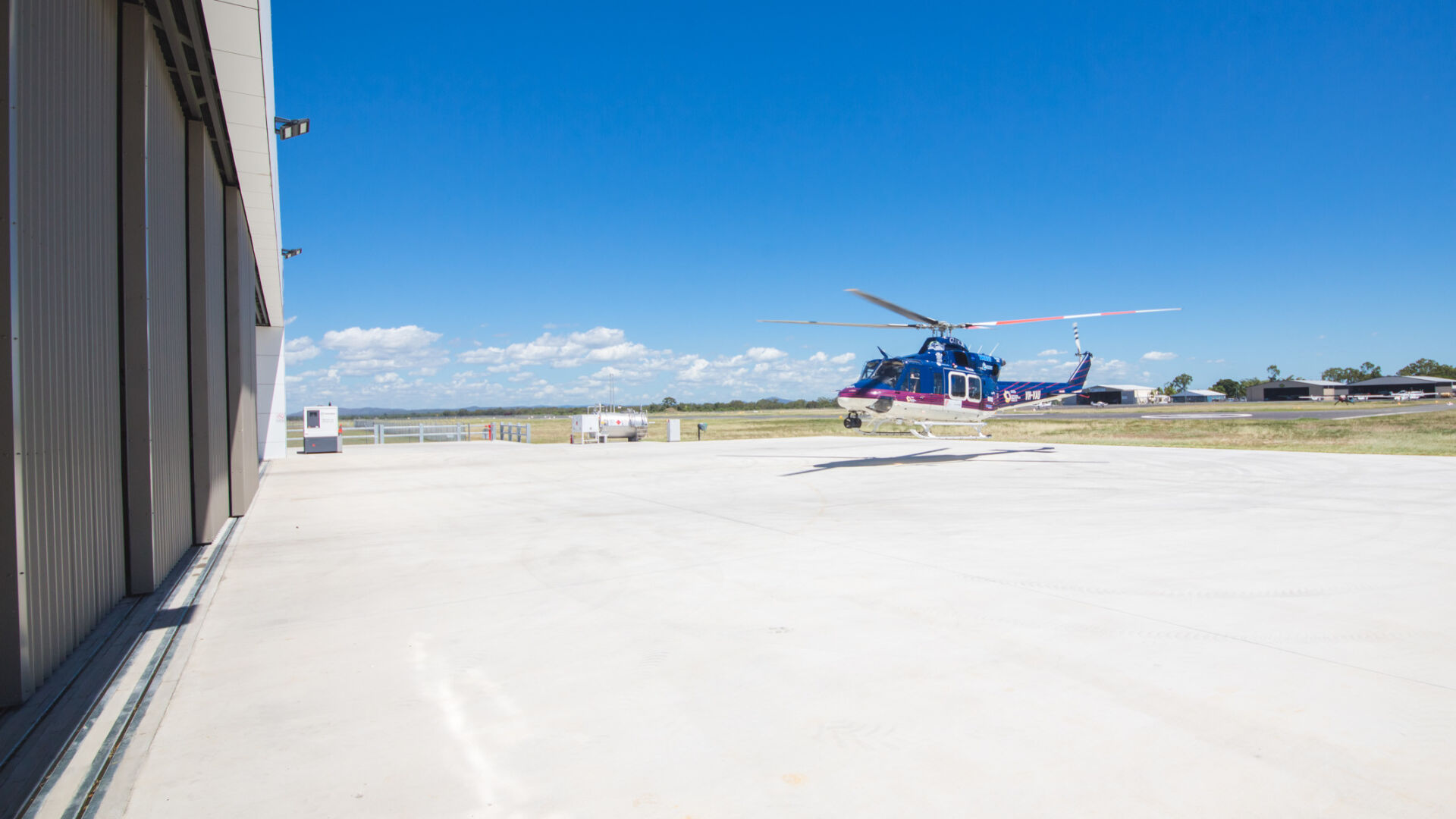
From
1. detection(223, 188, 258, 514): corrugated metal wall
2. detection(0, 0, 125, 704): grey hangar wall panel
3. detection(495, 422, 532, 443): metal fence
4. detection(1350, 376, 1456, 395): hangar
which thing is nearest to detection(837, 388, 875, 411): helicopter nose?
detection(223, 188, 258, 514): corrugated metal wall

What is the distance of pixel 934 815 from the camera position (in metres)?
2.54

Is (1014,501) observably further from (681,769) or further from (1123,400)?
(1123,400)

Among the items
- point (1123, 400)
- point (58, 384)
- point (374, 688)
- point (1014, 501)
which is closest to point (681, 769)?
point (374, 688)

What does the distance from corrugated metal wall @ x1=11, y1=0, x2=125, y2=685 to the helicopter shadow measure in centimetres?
1158

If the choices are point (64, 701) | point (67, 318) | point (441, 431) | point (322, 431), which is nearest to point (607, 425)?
point (441, 431)

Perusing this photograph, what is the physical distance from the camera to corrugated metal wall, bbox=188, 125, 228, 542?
8086mm

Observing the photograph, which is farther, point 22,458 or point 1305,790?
point 22,458

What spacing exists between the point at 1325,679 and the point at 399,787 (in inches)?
177

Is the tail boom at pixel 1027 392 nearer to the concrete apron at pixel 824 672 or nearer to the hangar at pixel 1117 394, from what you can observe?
the concrete apron at pixel 824 672

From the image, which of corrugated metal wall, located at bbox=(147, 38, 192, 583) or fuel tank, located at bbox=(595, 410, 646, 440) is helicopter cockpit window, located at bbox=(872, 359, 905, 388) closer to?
corrugated metal wall, located at bbox=(147, 38, 192, 583)

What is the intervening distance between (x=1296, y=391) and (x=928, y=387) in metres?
117

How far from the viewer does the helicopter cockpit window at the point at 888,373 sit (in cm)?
1623

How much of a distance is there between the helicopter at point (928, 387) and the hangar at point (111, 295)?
380 inches

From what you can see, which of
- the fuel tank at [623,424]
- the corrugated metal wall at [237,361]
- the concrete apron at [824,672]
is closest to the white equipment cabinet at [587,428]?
the fuel tank at [623,424]
